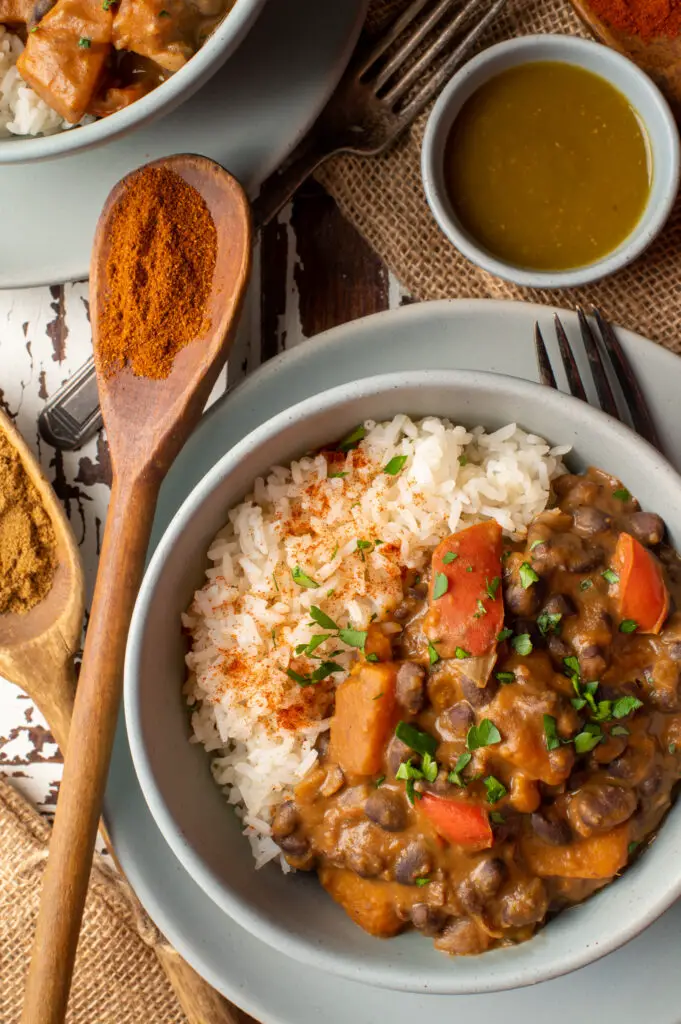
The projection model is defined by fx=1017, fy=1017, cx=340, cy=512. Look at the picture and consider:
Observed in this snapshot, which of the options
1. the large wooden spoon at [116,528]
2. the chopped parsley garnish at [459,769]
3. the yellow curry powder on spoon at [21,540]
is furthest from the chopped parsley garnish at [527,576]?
the yellow curry powder on spoon at [21,540]

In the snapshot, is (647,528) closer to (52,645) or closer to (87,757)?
(87,757)

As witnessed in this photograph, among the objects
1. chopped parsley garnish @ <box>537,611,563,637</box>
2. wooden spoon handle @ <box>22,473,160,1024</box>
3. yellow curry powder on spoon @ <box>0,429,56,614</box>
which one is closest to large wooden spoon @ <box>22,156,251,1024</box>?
wooden spoon handle @ <box>22,473,160,1024</box>

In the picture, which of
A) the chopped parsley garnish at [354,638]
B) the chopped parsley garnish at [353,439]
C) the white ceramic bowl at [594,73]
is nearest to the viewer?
the chopped parsley garnish at [354,638]

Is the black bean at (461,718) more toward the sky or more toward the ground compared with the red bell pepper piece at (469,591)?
more toward the ground

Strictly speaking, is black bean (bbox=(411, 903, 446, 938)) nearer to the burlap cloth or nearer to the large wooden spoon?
the large wooden spoon

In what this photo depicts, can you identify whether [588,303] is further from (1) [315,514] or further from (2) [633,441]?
(1) [315,514]

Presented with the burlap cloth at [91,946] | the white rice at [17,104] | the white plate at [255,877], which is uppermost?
the white rice at [17,104]

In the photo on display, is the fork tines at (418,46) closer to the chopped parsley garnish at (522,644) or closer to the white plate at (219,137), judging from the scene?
the white plate at (219,137)
